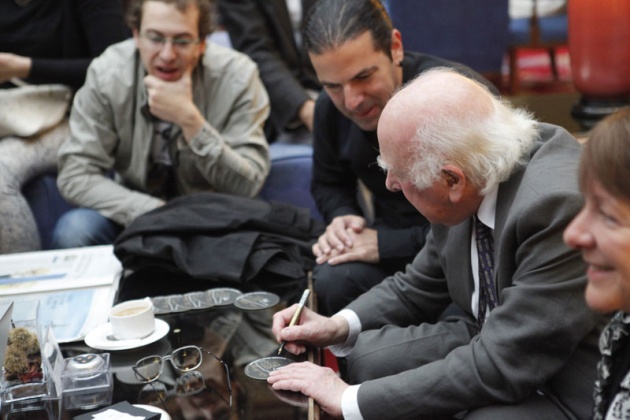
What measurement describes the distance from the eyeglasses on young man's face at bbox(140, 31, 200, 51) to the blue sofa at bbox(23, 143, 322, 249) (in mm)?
568

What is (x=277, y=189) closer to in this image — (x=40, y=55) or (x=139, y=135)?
(x=139, y=135)

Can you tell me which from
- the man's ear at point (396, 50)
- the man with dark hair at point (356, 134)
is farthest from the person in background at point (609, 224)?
the man's ear at point (396, 50)

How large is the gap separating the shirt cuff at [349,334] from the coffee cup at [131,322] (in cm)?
39

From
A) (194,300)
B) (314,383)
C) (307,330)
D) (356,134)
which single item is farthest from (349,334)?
(356,134)

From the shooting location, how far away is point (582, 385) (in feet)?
4.46

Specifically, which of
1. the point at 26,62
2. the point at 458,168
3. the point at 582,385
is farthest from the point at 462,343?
the point at 26,62

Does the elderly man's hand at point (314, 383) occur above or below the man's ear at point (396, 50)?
below

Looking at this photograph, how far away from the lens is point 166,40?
2455mm

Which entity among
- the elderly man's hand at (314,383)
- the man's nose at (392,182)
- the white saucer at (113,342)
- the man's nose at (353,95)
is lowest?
the white saucer at (113,342)

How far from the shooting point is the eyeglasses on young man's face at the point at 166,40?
8.05 feet

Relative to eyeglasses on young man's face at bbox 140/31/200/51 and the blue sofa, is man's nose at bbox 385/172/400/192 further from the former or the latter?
the blue sofa

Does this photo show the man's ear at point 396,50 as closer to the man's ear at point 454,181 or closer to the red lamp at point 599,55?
the man's ear at point 454,181

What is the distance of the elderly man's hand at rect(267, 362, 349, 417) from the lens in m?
1.40

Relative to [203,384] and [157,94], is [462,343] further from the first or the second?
[157,94]
